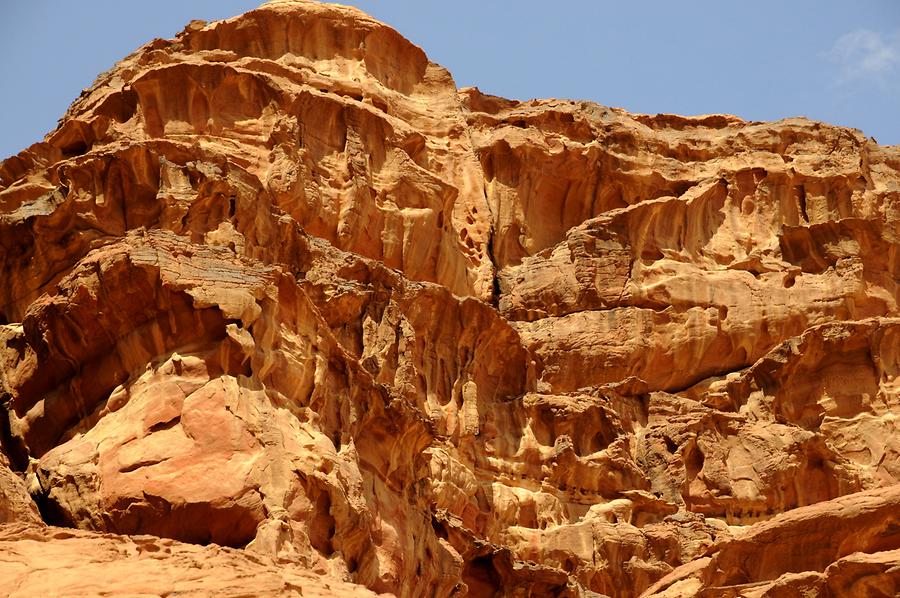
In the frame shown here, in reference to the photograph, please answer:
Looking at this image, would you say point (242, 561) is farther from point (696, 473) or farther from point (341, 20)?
point (341, 20)

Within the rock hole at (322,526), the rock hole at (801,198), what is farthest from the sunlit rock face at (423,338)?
the rock hole at (801,198)

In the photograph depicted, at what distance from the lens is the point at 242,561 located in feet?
68.8

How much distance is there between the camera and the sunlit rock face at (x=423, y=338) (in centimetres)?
2559

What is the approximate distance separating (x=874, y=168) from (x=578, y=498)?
64.6 feet

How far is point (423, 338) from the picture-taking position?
38375mm

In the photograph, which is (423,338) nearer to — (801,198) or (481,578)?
(481,578)

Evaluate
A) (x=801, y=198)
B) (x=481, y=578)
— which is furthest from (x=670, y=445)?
(x=801, y=198)

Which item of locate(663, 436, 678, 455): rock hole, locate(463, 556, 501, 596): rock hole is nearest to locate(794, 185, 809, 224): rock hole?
locate(663, 436, 678, 455): rock hole

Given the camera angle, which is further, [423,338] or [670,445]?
[670,445]

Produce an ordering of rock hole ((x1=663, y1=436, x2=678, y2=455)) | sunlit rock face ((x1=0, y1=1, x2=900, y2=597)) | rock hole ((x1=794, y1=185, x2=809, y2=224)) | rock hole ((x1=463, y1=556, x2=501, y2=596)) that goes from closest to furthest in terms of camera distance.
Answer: sunlit rock face ((x1=0, y1=1, x2=900, y2=597)) → rock hole ((x1=463, y1=556, x2=501, y2=596)) → rock hole ((x1=663, y1=436, x2=678, y2=455)) → rock hole ((x1=794, y1=185, x2=809, y2=224))

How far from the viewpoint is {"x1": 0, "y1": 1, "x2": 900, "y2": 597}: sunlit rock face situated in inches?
1008

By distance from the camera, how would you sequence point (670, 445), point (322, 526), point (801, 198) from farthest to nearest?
point (801, 198) → point (670, 445) → point (322, 526)

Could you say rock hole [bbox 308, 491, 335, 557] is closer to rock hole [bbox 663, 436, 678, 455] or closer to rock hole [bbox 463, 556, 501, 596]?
rock hole [bbox 463, 556, 501, 596]

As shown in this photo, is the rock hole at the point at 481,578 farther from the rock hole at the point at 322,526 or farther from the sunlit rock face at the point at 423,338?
the rock hole at the point at 322,526
